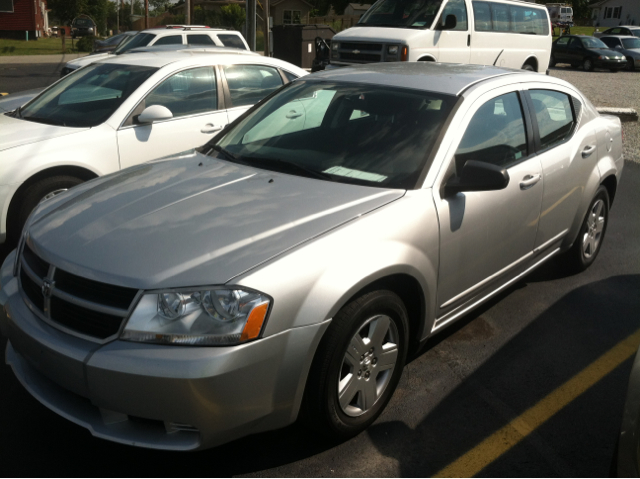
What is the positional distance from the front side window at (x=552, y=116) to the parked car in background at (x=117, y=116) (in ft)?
9.71

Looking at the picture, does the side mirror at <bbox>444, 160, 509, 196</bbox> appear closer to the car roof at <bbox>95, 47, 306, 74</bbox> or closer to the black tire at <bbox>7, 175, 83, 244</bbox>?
the black tire at <bbox>7, 175, 83, 244</bbox>

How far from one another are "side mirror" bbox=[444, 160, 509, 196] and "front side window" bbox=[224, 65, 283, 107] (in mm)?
3569

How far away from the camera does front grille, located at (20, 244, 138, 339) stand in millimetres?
2723

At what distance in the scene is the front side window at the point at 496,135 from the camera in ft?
12.6

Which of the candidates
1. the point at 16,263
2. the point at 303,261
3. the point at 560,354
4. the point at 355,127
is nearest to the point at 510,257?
the point at 560,354

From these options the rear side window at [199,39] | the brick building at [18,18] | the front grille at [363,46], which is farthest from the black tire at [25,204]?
the brick building at [18,18]

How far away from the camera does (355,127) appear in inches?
156

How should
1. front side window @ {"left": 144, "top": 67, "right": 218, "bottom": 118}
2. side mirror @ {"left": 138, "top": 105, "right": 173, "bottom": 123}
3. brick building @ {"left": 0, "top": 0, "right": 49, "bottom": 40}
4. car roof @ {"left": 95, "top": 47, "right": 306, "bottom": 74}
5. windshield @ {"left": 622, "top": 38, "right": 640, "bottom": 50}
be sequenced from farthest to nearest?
brick building @ {"left": 0, "top": 0, "right": 49, "bottom": 40}
windshield @ {"left": 622, "top": 38, "right": 640, "bottom": 50}
car roof @ {"left": 95, "top": 47, "right": 306, "bottom": 74}
front side window @ {"left": 144, "top": 67, "right": 218, "bottom": 118}
side mirror @ {"left": 138, "top": 105, "right": 173, "bottom": 123}

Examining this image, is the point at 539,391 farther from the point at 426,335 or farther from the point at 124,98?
the point at 124,98

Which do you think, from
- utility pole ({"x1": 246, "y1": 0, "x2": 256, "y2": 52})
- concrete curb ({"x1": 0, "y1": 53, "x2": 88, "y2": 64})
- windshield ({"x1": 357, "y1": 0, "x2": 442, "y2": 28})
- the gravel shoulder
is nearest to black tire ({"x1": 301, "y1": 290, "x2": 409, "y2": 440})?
the gravel shoulder

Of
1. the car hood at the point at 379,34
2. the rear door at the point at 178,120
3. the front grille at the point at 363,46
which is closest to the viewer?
the rear door at the point at 178,120

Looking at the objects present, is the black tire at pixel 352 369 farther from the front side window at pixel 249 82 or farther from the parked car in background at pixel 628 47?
the parked car in background at pixel 628 47

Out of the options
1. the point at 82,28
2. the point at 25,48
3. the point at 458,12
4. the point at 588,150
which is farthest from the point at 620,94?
the point at 82,28

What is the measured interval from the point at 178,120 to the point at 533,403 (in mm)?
3964
